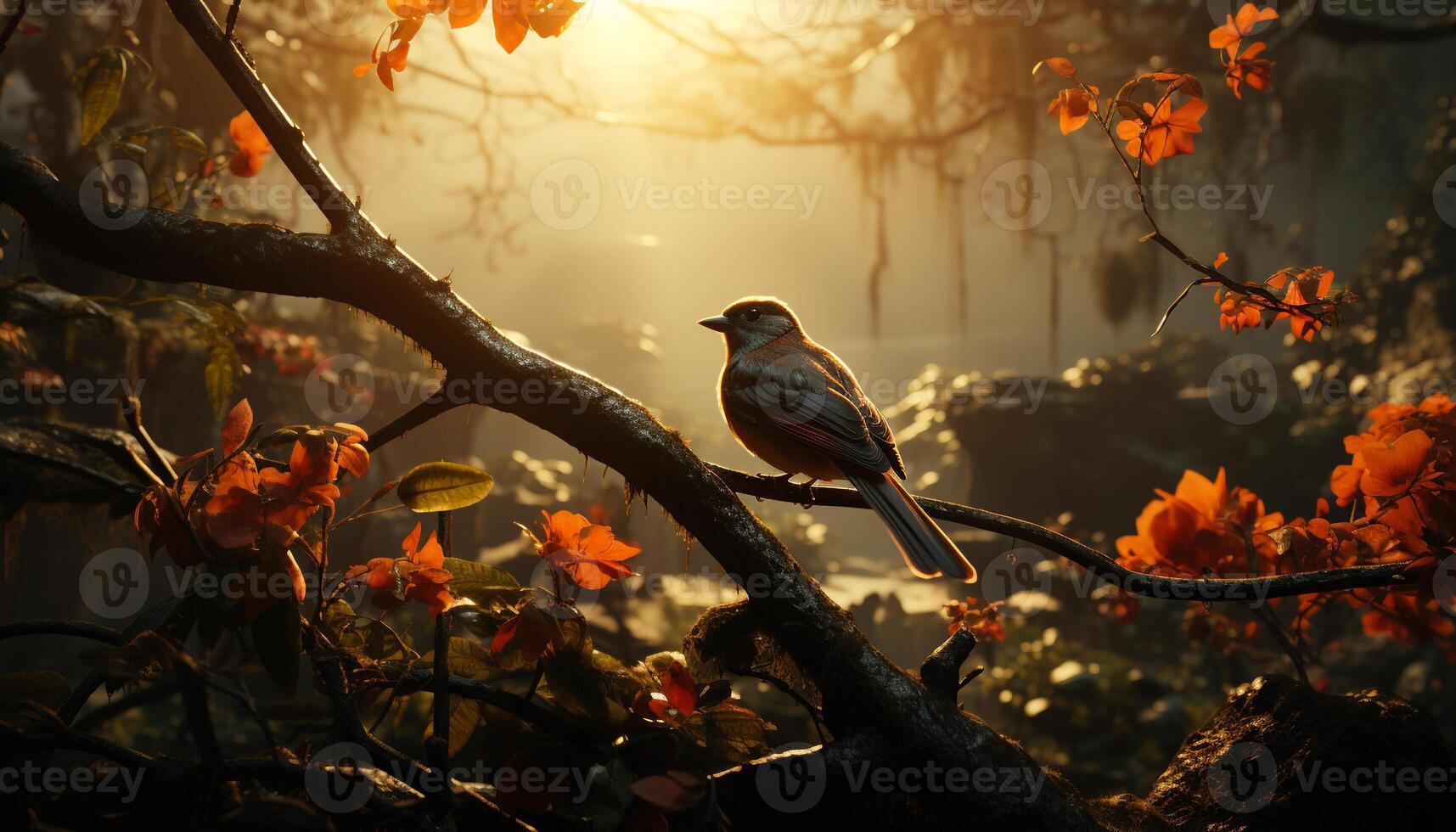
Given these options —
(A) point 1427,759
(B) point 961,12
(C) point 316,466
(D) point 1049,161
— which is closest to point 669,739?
(C) point 316,466

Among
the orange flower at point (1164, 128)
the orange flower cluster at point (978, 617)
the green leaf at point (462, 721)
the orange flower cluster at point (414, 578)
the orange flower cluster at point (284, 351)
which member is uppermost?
the orange flower at point (1164, 128)

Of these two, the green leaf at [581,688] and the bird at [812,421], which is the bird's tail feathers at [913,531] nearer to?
the bird at [812,421]

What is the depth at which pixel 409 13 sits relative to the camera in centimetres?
160

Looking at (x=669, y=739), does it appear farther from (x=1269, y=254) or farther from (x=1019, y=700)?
(x=1269, y=254)

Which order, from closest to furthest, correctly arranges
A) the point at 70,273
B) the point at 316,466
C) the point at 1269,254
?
1. the point at 316,466
2. the point at 70,273
3. the point at 1269,254

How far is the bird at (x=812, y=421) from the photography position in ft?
6.83

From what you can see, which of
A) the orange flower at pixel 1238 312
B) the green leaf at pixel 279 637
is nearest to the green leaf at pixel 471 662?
the green leaf at pixel 279 637

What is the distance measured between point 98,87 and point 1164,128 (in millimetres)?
2412

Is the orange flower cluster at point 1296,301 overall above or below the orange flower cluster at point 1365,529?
above

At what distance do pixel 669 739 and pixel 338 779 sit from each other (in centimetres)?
50

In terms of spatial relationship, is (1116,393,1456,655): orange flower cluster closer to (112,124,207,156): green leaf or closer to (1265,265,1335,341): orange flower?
(1265,265,1335,341): orange flower

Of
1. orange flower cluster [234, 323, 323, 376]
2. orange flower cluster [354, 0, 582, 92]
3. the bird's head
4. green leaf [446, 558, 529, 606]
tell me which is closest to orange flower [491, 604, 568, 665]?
green leaf [446, 558, 529, 606]

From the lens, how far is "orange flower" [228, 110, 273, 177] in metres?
2.08

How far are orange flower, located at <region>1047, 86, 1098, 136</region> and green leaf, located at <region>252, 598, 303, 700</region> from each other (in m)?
1.89
